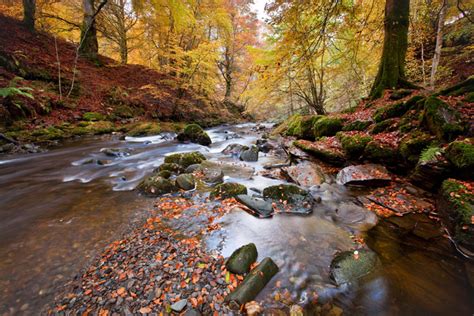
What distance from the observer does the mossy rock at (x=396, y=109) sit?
4.91m

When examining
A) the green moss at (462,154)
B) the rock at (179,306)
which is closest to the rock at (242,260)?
the rock at (179,306)

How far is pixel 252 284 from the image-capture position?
2080 mm

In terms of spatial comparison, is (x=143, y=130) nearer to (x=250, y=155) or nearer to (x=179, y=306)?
(x=250, y=155)

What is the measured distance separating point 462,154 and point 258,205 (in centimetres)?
322

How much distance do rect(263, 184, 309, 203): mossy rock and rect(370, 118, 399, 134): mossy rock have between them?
2.87m

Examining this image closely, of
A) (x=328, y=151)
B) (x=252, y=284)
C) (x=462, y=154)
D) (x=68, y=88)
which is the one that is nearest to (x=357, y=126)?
(x=328, y=151)

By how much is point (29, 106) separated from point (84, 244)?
860 cm

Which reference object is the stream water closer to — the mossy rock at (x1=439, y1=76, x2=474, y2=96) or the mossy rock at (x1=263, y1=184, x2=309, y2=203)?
the mossy rock at (x1=263, y1=184, x2=309, y2=203)

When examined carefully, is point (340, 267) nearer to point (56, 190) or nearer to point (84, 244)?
point (84, 244)

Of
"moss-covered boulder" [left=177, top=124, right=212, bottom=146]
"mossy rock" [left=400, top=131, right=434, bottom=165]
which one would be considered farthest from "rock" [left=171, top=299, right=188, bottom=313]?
"moss-covered boulder" [left=177, top=124, right=212, bottom=146]

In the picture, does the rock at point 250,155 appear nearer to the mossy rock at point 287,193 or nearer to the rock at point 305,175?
the rock at point 305,175

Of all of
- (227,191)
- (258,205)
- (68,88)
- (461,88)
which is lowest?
(258,205)

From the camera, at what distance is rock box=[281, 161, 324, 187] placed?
15.6 feet

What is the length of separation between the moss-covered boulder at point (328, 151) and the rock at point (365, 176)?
742 mm
